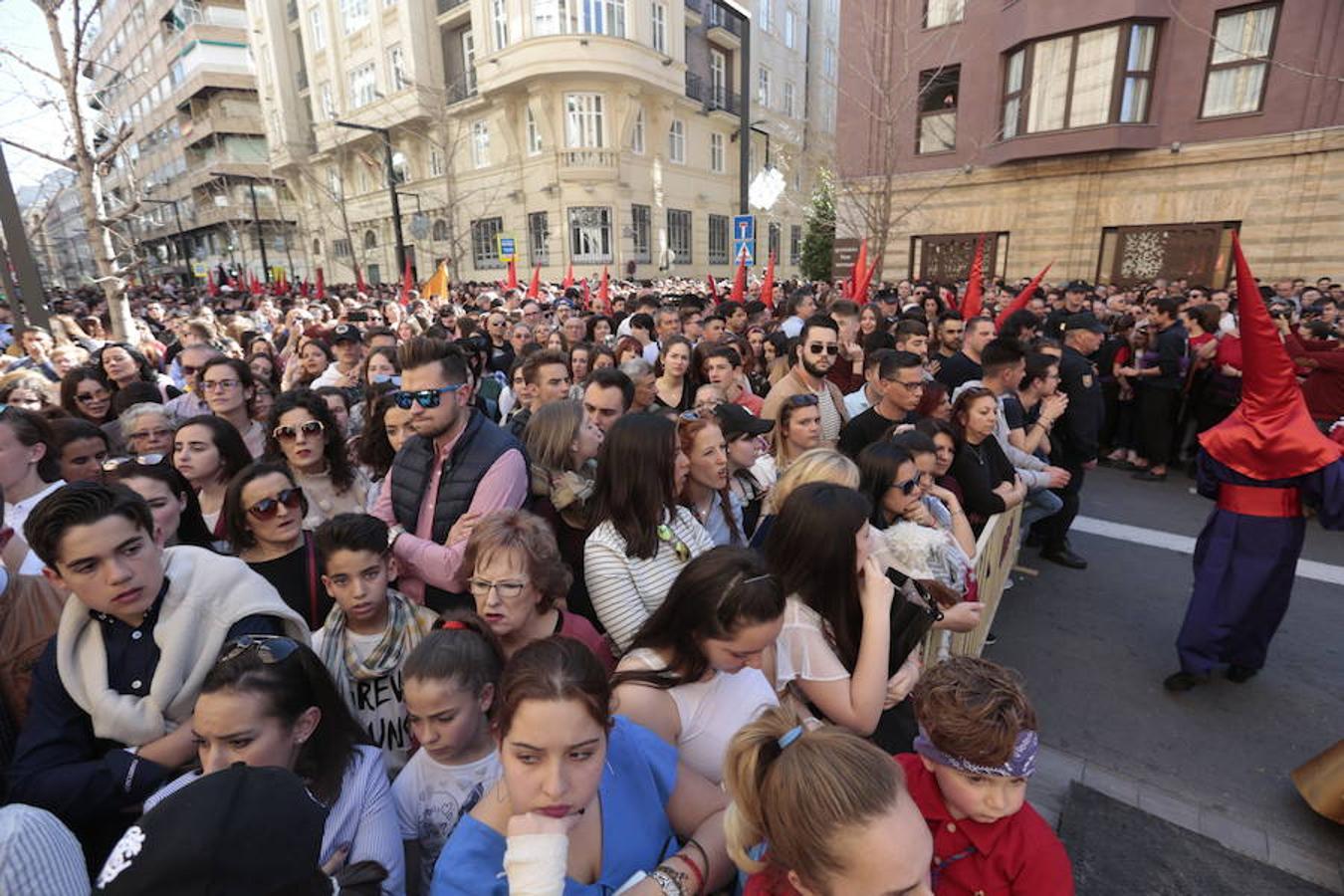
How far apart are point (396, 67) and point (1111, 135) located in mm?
30395

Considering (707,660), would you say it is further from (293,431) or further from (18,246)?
(18,246)

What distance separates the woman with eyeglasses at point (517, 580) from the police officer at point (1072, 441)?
4.81 meters

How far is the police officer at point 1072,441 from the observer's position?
5504 millimetres

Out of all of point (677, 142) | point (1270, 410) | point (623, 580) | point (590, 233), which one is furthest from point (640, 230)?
point (623, 580)

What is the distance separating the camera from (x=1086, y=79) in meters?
14.3

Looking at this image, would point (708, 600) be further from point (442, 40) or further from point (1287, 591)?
point (442, 40)

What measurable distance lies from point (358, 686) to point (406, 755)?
301mm

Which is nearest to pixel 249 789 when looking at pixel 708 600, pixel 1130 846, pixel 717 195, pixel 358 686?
pixel 708 600

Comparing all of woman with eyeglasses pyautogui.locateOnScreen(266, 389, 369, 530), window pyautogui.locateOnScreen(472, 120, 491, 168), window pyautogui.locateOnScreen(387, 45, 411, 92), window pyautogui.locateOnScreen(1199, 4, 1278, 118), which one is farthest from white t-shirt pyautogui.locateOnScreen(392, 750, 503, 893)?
window pyautogui.locateOnScreen(387, 45, 411, 92)

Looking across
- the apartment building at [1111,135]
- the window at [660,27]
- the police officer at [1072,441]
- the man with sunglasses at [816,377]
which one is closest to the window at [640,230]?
the window at [660,27]

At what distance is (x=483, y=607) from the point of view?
2225 millimetres

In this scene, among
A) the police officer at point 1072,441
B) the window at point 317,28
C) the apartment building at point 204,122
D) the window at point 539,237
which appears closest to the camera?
the police officer at point 1072,441

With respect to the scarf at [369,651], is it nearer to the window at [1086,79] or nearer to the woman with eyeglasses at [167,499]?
the woman with eyeglasses at [167,499]

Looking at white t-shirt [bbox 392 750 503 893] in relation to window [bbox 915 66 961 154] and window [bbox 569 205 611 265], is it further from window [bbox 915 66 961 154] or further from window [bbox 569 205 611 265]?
window [bbox 569 205 611 265]
